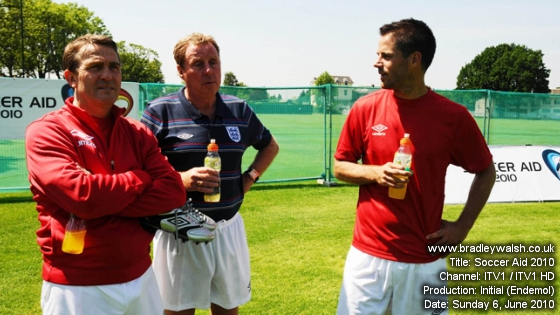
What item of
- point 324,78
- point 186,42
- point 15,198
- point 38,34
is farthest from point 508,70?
point 186,42

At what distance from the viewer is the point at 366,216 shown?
2939 millimetres

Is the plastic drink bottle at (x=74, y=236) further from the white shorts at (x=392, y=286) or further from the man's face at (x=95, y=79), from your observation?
the white shorts at (x=392, y=286)

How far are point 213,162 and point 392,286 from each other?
1393 millimetres

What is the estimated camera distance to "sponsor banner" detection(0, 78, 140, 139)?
943 cm

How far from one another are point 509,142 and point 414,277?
1436 cm

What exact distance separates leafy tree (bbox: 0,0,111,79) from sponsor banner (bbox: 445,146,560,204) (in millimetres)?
46449

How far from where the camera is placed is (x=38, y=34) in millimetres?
49625

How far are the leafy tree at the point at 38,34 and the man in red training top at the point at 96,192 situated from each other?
49.9 m

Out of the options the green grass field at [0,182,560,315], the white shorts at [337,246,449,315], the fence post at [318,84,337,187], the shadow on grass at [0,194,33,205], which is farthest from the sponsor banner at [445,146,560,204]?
the shadow on grass at [0,194,33,205]

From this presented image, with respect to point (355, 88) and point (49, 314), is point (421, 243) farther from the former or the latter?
point (355, 88)

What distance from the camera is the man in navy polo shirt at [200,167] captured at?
3.07m

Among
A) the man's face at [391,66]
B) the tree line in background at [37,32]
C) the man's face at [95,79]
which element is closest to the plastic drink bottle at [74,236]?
the man's face at [95,79]

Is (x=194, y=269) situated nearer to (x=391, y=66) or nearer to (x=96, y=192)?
(x=96, y=192)

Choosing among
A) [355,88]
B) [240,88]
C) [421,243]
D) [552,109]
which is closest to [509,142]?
[552,109]
